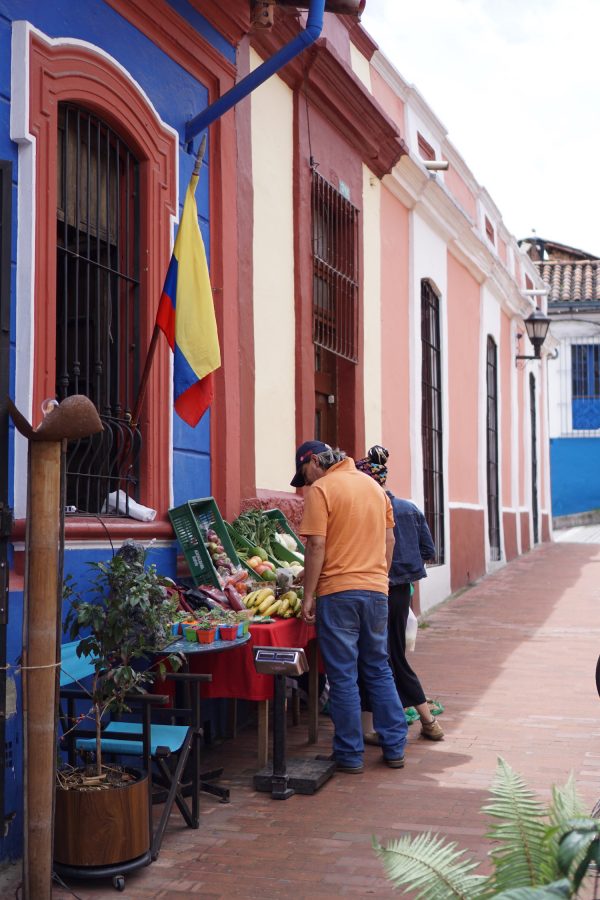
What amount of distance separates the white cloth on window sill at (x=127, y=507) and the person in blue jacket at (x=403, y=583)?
1416mm

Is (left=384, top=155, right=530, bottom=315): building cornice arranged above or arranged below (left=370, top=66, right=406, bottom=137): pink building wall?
below

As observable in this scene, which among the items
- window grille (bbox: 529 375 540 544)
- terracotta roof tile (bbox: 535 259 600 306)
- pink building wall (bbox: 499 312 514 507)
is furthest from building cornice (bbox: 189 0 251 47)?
terracotta roof tile (bbox: 535 259 600 306)

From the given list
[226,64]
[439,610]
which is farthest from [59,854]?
[439,610]

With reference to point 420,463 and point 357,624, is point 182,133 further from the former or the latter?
point 420,463

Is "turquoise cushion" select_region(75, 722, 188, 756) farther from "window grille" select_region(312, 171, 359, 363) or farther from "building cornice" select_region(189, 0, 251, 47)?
"window grille" select_region(312, 171, 359, 363)

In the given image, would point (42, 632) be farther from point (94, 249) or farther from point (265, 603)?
point (94, 249)

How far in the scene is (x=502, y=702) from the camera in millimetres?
7684

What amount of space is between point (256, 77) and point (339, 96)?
343cm

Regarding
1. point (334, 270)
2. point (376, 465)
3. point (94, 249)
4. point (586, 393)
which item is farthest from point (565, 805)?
point (586, 393)

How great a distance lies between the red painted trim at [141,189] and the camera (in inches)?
196

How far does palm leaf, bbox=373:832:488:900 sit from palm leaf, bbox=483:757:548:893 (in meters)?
0.05

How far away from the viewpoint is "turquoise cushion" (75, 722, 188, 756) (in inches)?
183

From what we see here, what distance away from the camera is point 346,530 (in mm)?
5895

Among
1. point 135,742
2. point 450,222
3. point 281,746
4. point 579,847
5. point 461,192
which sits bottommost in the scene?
point 281,746
